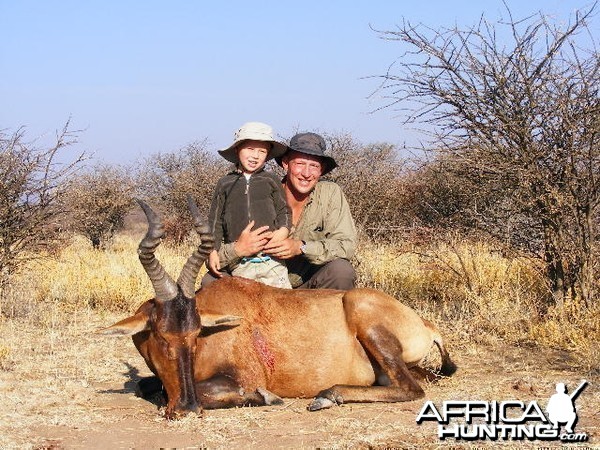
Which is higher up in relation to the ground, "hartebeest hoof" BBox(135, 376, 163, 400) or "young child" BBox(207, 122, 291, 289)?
"young child" BBox(207, 122, 291, 289)

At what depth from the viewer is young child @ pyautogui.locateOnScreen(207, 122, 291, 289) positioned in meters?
7.06

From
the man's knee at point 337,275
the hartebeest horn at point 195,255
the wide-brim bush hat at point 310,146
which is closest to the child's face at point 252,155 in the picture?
the wide-brim bush hat at point 310,146

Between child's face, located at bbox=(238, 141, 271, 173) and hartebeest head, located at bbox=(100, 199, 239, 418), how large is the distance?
4.79ft

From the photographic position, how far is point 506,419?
5.30 meters

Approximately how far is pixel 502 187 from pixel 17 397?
539cm

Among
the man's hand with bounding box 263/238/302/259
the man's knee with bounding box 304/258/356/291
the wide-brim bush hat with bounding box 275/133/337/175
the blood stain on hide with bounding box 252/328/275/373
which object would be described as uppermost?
the wide-brim bush hat with bounding box 275/133/337/175

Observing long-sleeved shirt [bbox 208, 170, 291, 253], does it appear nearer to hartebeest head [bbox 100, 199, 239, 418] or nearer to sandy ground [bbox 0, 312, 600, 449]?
hartebeest head [bbox 100, 199, 239, 418]

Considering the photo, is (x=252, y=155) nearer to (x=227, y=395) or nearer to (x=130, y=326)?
(x=130, y=326)

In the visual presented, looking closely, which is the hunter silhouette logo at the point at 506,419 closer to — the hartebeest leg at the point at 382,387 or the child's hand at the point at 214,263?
the hartebeest leg at the point at 382,387

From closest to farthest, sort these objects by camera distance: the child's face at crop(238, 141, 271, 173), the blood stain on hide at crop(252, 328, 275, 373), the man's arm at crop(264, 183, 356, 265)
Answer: the blood stain on hide at crop(252, 328, 275, 373) < the child's face at crop(238, 141, 271, 173) < the man's arm at crop(264, 183, 356, 265)

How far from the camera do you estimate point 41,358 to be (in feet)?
25.5

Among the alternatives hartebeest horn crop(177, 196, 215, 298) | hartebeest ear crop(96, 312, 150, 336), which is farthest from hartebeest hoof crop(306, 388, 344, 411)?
hartebeest ear crop(96, 312, 150, 336)

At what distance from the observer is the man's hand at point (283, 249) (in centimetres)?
685

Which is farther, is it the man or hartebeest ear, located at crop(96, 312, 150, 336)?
the man
